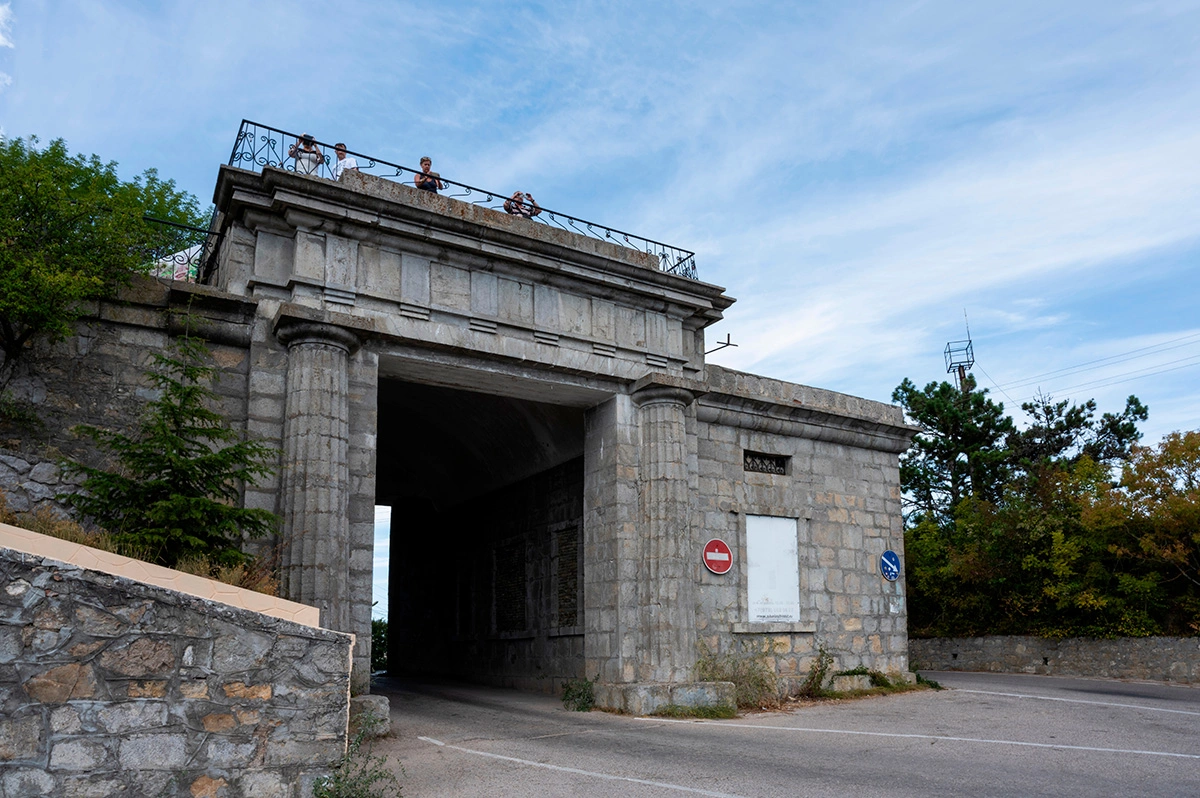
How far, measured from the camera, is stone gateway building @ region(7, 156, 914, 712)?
10.7m

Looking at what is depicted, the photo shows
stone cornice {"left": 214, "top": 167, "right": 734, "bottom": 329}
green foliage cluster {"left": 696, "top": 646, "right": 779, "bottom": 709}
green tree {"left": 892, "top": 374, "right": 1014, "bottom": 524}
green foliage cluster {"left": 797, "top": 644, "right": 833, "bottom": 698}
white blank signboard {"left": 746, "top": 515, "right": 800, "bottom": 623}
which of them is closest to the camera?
stone cornice {"left": 214, "top": 167, "right": 734, "bottom": 329}

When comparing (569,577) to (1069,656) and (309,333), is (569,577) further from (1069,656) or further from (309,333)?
(1069,656)

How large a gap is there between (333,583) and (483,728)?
2.56m

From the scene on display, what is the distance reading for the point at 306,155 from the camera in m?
11.9

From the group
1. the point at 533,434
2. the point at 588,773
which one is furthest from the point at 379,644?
the point at 588,773

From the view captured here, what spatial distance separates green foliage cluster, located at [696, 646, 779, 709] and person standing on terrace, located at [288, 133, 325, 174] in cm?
829

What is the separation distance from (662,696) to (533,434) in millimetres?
5774

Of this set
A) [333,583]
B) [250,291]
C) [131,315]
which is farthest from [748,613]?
[131,315]

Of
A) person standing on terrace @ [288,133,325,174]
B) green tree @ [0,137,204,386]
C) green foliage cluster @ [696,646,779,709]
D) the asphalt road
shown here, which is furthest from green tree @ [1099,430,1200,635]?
green tree @ [0,137,204,386]

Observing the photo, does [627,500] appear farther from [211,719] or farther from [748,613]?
[211,719]

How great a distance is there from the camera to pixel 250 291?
11.1m

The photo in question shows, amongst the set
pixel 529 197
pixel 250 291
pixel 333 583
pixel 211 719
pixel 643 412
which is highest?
pixel 529 197

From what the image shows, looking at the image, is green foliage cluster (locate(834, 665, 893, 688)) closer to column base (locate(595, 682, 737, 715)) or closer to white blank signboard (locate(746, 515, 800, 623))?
white blank signboard (locate(746, 515, 800, 623))

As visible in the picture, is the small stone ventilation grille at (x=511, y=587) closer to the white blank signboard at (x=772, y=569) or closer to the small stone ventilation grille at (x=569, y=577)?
the small stone ventilation grille at (x=569, y=577)
